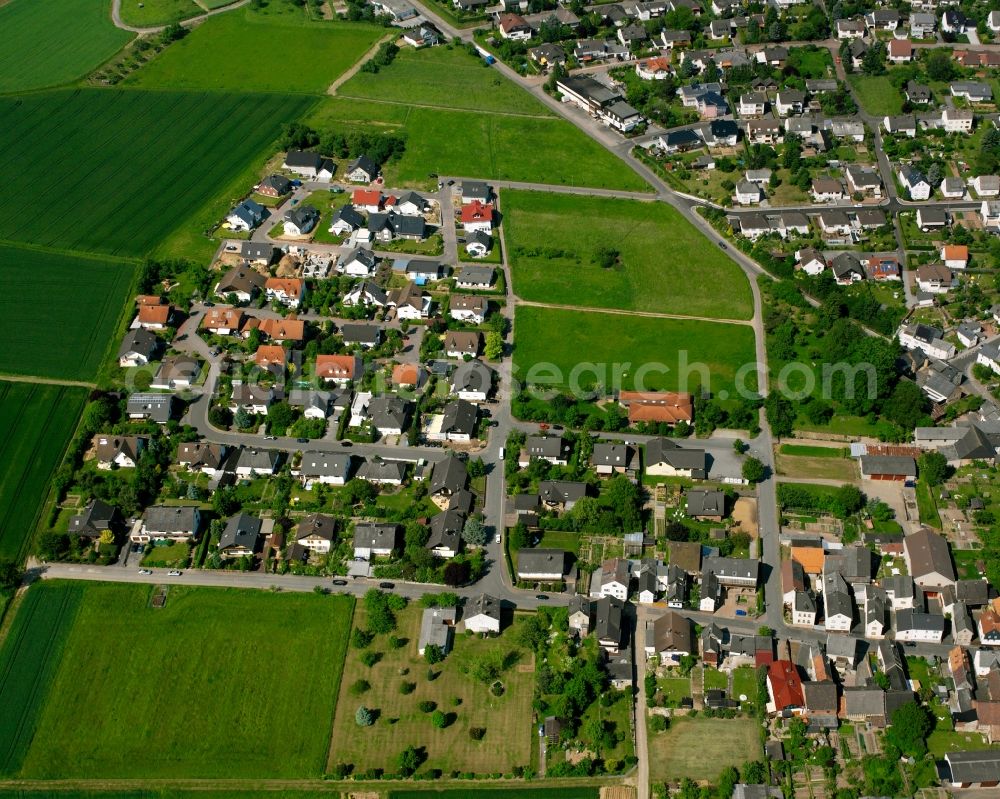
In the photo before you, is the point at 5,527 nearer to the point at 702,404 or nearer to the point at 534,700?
the point at 534,700

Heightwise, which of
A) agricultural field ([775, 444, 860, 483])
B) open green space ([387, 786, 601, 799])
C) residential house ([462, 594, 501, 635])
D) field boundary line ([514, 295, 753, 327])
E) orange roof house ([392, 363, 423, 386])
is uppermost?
field boundary line ([514, 295, 753, 327])

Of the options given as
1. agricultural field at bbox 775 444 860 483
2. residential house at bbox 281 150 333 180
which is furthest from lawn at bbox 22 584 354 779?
residential house at bbox 281 150 333 180

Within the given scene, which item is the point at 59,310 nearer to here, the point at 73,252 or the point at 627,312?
the point at 73,252

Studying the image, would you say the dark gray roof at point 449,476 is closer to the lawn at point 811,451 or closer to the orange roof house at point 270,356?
the orange roof house at point 270,356

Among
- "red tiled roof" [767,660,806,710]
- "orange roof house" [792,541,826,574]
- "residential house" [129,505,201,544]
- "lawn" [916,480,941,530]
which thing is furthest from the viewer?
"lawn" [916,480,941,530]

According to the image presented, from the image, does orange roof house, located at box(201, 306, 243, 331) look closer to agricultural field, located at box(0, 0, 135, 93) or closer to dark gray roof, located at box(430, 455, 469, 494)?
dark gray roof, located at box(430, 455, 469, 494)

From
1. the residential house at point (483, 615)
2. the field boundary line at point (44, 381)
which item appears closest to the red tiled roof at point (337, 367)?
the field boundary line at point (44, 381)
